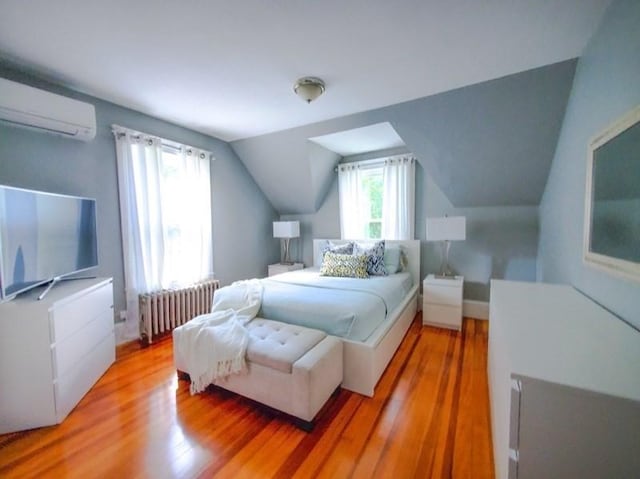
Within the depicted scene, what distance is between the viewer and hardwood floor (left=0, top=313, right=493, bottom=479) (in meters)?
1.31

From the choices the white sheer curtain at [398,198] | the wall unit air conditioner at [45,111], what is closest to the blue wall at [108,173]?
the wall unit air conditioner at [45,111]

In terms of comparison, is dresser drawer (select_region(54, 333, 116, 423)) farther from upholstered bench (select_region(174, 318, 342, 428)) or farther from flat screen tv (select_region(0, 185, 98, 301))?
upholstered bench (select_region(174, 318, 342, 428))

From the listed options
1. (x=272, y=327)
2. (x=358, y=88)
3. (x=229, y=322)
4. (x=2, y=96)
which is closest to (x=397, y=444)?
(x=272, y=327)

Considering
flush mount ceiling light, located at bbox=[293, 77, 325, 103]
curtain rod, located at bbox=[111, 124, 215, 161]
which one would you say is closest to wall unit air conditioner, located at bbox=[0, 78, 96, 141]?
curtain rod, located at bbox=[111, 124, 215, 161]

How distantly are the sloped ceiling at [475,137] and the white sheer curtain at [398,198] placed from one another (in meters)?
0.42

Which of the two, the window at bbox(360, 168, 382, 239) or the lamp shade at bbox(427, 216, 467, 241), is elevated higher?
the window at bbox(360, 168, 382, 239)

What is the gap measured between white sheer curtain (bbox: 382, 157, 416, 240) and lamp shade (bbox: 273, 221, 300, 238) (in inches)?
56.3

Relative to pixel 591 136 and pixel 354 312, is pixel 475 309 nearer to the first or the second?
pixel 354 312

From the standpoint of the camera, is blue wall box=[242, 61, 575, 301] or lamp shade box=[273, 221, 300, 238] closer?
blue wall box=[242, 61, 575, 301]

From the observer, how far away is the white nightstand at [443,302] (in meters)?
2.94

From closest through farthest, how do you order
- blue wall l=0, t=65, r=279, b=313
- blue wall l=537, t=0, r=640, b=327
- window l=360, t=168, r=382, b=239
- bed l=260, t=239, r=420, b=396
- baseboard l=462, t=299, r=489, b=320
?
blue wall l=537, t=0, r=640, b=327, bed l=260, t=239, r=420, b=396, blue wall l=0, t=65, r=279, b=313, baseboard l=462, t=299, r=489, b=320, window l=360, t=168, r=382, b=239

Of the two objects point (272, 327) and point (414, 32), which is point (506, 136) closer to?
point (414, 32)

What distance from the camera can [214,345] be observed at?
1795 millimetres

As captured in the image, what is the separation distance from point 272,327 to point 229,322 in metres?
0.34
